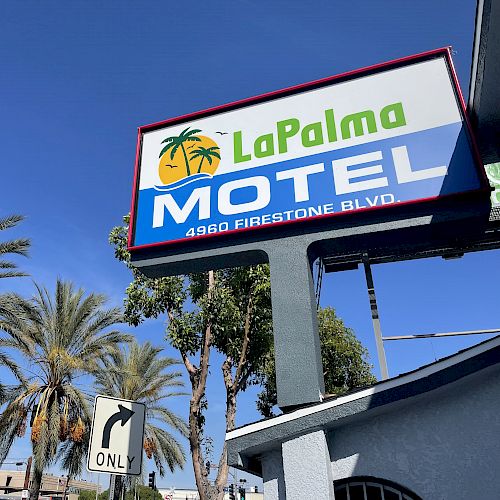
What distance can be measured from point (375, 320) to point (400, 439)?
11.7 feet

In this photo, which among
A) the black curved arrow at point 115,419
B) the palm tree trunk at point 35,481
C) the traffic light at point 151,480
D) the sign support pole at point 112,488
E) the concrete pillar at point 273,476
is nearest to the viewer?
the sign support pole at point 112,488

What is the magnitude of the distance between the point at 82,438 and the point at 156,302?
6025 millimetres

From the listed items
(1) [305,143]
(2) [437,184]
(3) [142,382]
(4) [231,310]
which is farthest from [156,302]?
(2) [437,184]

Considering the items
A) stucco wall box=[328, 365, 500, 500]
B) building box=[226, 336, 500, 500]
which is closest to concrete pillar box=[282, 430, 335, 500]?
building box=[226, 336, 500, 500]

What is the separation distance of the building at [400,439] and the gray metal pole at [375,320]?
210 centimetres

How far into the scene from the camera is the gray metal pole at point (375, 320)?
871 cm

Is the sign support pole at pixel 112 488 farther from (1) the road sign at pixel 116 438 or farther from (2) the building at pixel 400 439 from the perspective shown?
(2) the building at pixel 400 439

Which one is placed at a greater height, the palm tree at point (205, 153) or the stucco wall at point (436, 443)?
the palm tree at point (205, 153)

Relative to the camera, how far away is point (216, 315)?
1759cm

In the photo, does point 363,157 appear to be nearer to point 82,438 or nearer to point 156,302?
point 156,302

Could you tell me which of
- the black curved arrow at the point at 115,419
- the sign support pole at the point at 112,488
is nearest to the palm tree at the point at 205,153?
the black curved arrow at the point at 115,419

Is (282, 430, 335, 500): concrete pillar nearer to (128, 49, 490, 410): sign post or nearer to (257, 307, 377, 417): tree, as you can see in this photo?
(128, 49, 490, 410): sign post

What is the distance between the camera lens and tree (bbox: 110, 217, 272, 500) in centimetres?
1752

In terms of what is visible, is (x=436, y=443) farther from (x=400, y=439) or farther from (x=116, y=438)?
(x=116, y=438)
